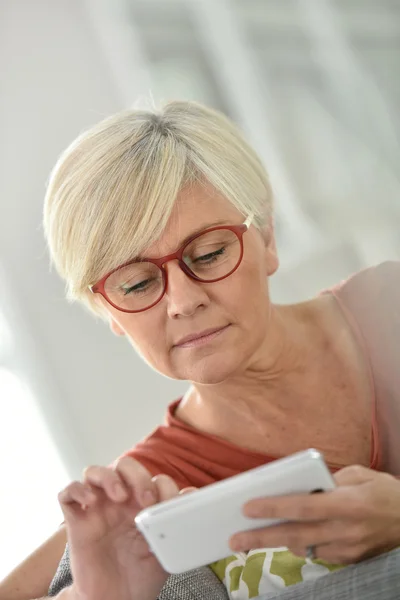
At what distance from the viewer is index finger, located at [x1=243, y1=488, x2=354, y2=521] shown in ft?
2.97

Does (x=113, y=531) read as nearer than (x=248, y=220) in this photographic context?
Yes

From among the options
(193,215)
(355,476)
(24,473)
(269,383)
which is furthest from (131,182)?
(24,473)

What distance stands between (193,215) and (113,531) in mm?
525

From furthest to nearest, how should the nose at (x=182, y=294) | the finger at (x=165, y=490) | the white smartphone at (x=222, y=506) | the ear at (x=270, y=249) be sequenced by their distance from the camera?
1. the ear at (x=270, y=249)
2. the nose at (x=182, y=294)
3. the finger at (x=165, y=490)
4. the white smartphone at (x=222, y=506)

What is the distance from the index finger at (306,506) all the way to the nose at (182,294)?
38 centimetres

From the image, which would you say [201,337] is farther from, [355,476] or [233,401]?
[355,476]

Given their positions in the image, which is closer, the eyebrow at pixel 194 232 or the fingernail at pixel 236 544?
the fingernail at pixel 236 544

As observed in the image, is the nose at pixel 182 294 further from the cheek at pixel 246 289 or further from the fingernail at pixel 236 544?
the fingernail at pixel 236 544

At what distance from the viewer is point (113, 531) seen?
1.03 meters

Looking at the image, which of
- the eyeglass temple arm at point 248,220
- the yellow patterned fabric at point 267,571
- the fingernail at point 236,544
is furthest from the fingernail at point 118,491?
the eyeglass temple arm at point 248,220

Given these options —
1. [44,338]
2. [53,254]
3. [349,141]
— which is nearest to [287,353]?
[53,254]

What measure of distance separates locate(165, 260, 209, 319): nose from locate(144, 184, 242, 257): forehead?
38 mm

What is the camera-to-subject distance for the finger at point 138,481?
3.26 ft

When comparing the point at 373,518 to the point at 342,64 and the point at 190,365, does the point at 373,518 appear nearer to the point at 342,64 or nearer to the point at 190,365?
the point at 190,365
